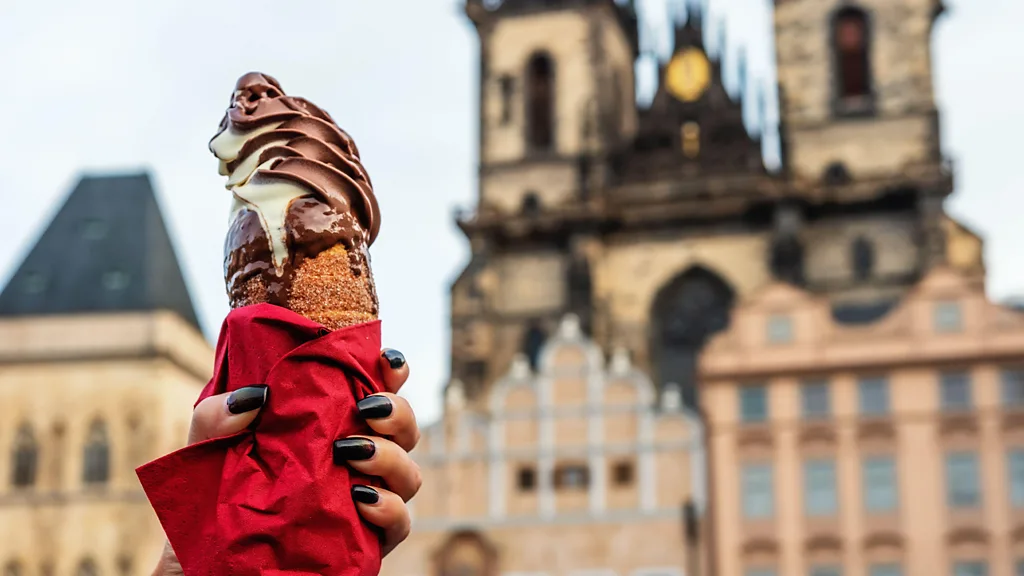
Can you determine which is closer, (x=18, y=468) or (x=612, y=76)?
(x=18, y=468)

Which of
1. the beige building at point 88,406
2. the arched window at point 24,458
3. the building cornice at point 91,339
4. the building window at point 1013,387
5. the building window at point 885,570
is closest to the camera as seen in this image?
the building window at point 885,570

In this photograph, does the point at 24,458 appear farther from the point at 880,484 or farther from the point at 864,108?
the point at 864,108

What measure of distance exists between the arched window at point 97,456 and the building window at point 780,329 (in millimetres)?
11435

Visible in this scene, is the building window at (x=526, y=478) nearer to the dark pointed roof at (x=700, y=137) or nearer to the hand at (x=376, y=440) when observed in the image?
the dark pointed roof at (x=700, y=137)

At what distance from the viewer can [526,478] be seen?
22281mm

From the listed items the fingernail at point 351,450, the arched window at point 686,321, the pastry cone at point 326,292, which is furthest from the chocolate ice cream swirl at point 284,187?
the arched window at point 686,321

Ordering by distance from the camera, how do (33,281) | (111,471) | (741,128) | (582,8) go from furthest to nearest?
(582,8) < (741,128) < (33,281) < (111,471)

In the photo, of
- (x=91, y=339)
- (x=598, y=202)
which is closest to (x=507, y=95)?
(x=598, y=202)

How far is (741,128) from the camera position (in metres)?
31.9

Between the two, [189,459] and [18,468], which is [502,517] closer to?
[18,468]

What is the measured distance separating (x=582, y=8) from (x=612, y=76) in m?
1.75

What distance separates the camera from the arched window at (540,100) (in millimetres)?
33531

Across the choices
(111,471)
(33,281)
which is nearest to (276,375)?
(111,471)

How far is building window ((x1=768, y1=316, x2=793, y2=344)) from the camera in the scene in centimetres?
2145
